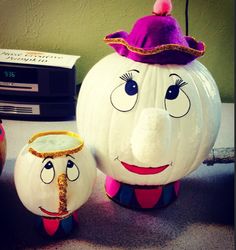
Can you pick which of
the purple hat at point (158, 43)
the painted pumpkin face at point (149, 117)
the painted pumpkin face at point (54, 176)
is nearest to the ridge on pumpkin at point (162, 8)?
the purple hat at point (158, 43)

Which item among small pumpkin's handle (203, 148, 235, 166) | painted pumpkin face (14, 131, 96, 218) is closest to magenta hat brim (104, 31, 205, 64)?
painted pumpkin face (14, 131, 96, 218)

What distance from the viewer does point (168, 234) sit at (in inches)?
26.0

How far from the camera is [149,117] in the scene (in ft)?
1.84

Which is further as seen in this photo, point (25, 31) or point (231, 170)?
point (25, 31)

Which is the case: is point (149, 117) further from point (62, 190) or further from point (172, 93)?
point (62, 190)

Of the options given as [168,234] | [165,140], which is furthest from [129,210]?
[165,140]

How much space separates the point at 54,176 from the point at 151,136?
6.4 inches

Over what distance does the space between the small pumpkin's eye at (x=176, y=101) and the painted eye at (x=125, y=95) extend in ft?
0.18

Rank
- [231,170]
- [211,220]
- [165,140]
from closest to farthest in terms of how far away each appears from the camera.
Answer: [165,140]
[211,220]
[231,170]

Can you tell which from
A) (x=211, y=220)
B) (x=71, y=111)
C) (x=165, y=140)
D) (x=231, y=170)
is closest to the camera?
(x=165, y=140)

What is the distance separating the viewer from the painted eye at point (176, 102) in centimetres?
60

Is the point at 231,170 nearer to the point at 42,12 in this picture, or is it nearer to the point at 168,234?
the point at 168,234

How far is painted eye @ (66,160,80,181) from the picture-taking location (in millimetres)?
572

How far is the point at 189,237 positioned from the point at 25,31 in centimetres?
89
